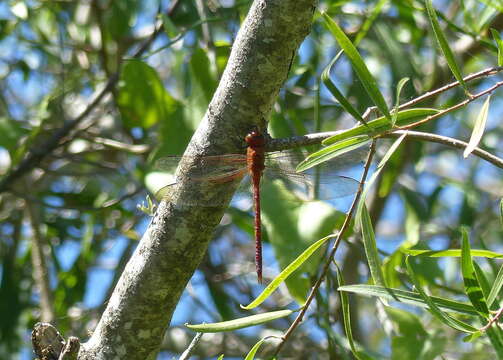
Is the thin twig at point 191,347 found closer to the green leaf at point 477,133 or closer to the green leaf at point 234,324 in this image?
the green leaf at point 234,324

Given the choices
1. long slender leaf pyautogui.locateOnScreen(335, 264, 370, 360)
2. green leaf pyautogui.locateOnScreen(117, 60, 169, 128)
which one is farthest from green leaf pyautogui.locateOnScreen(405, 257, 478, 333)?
green leaf pyautogui.locateOnScreen(117, 60, 169, 128)

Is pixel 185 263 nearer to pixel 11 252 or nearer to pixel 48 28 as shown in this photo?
pixel 11 252

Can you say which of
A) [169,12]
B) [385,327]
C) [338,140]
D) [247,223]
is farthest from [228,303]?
[338,140]

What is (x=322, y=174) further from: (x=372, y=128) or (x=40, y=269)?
(x=40, y=269)

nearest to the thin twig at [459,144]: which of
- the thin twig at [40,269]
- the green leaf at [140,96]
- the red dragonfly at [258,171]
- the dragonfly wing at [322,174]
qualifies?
the red dragonfly at [258,171]

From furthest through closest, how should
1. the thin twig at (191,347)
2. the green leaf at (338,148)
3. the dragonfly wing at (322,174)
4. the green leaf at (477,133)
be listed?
the dragonfly wing at (322,174)
the thin twig at (191,347)
the green leaf at (338,148)
the green leaf at (477,133)

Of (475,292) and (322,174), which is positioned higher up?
(322,174)

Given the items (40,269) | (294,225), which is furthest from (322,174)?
(40,269)
